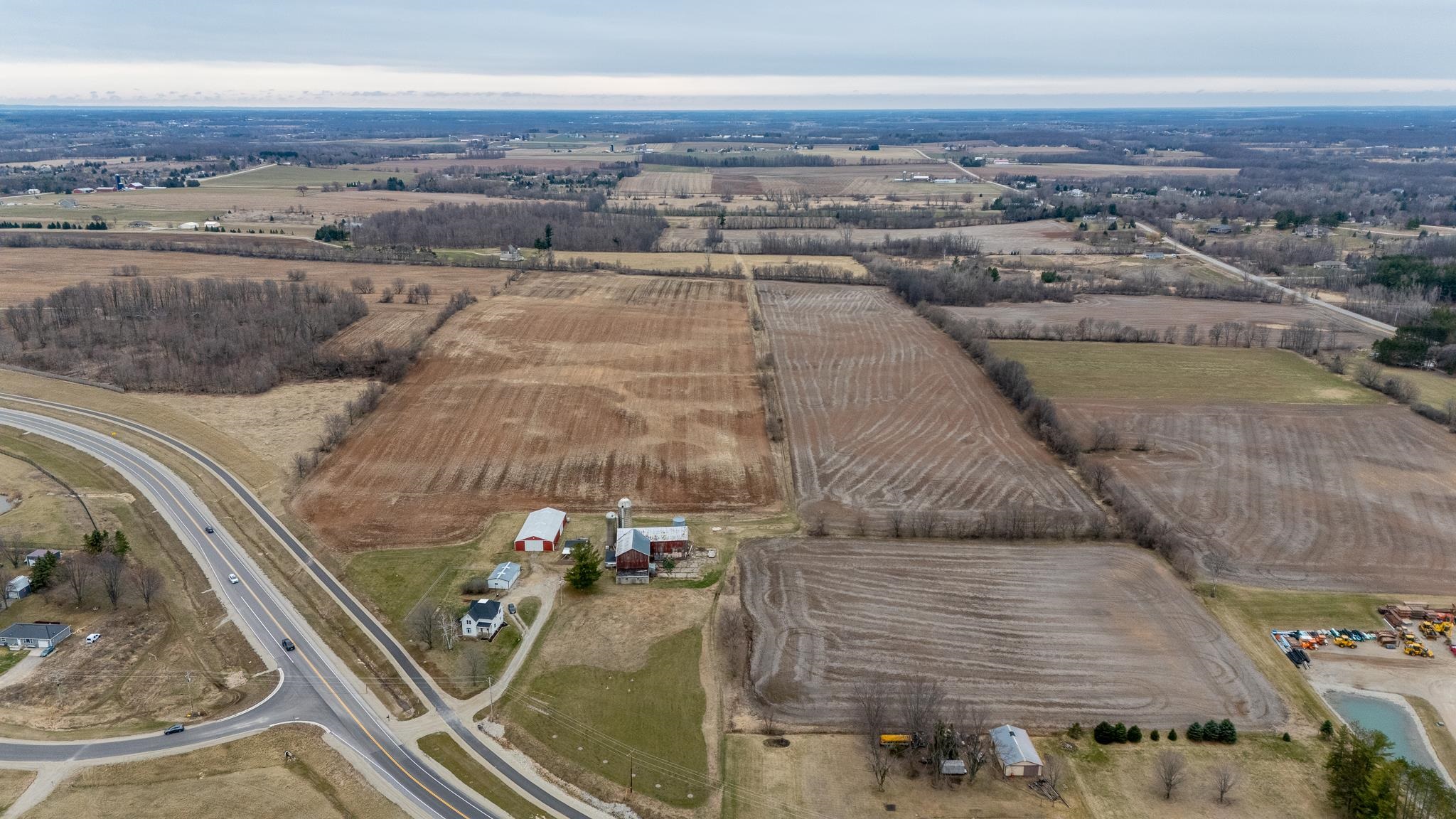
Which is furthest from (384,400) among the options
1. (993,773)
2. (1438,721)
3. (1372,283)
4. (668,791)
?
(1372,283)

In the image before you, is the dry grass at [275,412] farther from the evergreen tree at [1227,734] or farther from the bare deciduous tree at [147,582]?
the evergreen tree at [1227,734]

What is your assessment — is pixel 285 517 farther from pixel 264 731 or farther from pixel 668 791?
pixel 668 791

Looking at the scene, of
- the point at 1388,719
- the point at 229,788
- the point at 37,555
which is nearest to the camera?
the point at 229,788

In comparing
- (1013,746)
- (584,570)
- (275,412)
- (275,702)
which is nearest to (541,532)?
(584,570)

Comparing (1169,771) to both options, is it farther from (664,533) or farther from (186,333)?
(186,333)

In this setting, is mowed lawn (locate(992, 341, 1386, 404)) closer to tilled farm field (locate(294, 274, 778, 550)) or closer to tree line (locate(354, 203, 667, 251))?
tilled farm field (locate(294, 274, 778, 550))
